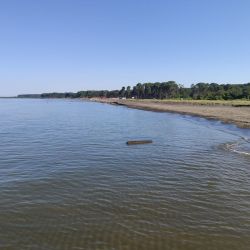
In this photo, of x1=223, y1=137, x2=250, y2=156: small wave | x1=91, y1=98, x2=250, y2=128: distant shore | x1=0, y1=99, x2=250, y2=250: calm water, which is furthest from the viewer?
x1=91, y1=98, x2=250, y2=128: distant shore

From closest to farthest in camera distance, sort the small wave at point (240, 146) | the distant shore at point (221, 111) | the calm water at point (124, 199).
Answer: the calm water at point (124, 199) → the small wave at point (240, 146) → the distant shore at point (221, 111)

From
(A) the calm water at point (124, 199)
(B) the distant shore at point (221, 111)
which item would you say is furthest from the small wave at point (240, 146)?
(B) the distant shore at point (221, 111)

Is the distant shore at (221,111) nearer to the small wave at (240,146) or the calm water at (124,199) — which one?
the small wave at (240,146)

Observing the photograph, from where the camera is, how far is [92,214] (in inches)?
502

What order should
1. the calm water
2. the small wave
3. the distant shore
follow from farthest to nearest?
the distant shore < the small wave < the calm water

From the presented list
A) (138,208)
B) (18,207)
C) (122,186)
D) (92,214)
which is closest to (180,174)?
(122,186)

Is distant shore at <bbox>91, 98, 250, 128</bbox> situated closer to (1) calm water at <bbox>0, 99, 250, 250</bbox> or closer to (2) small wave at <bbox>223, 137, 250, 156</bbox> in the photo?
(2) small wave at <bbox>223, 137, 250, 156</bbox>

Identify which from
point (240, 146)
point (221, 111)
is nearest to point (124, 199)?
point (240, 146)

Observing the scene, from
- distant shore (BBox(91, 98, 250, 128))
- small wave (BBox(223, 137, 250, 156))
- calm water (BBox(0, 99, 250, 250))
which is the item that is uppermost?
calm water (BBox(0, 99, 250, 250))

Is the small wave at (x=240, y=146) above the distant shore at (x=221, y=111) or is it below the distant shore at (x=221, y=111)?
above

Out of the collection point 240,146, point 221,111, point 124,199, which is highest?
point 124,199

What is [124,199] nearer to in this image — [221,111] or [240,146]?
[240,146]

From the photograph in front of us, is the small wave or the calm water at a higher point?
the calm water

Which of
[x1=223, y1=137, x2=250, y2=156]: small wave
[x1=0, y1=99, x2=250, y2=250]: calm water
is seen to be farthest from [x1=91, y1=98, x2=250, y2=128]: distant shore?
[x1=0, y1=99, x2=250, y2=250]: calm water
